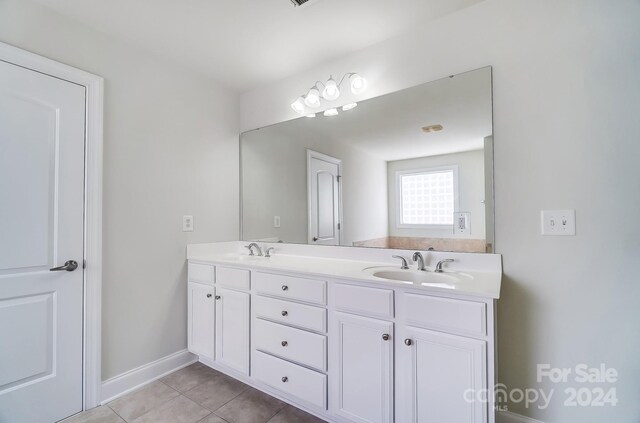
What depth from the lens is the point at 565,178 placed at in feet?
4.45

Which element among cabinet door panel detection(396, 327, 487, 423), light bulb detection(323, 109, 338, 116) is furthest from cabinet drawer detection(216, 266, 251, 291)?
light bulb detection(323, 109, 338, 116)

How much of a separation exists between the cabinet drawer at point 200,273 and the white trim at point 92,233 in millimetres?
585

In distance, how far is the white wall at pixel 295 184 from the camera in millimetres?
1971

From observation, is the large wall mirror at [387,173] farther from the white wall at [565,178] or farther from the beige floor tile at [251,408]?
the beige floor tile at [251,408]

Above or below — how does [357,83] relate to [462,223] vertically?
above

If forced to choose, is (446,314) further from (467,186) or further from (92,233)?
(92,233)

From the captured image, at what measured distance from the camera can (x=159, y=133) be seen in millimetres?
2086

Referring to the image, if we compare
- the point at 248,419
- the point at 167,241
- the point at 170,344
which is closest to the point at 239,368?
the point at 248,419

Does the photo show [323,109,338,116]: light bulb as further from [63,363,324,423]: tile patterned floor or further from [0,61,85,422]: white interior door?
[63,363,324,423]: tile patterned floor

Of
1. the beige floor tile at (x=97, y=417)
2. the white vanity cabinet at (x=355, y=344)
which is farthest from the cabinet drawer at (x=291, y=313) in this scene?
the beige floor tile at (x=97, y=417)

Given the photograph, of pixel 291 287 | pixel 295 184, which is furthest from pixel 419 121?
pixel 291 287

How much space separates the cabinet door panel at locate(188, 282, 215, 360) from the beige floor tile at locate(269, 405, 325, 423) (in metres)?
0.69

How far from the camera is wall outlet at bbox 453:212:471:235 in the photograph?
1.61 meters

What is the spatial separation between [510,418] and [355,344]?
2.98ft
